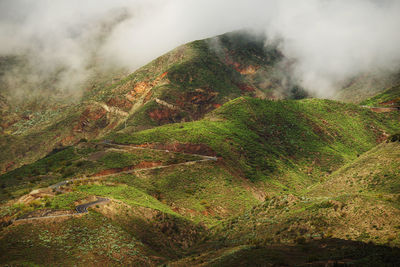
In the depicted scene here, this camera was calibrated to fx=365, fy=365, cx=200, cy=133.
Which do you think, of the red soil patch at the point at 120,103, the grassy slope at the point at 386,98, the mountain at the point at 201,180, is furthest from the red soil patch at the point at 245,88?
the red soil patch at the point at 120,103

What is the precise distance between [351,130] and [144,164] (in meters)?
66.5

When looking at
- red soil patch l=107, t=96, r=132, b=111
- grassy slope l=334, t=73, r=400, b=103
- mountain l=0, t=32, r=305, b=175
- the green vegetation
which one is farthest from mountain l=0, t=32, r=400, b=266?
grassy slope l=334, t=73, r=400, b=103

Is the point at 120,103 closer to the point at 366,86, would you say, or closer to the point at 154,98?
the point at 154,98

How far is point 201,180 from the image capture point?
6675 cm

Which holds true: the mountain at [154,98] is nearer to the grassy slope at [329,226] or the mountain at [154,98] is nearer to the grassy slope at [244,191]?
the grassy slope at [244,191]

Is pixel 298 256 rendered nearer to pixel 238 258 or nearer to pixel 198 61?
pixel 238 258

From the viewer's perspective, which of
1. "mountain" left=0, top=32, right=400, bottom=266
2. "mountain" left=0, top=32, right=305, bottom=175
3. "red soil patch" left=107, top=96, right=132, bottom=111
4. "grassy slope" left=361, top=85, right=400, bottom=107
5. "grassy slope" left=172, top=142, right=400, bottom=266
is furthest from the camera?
"red soil patch" left=107, top=96, right=132, bottom=111

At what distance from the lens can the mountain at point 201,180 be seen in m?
32.1

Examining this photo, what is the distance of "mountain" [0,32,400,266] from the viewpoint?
32.1 metres

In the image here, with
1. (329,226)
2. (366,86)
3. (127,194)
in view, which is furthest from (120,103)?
(329,226)

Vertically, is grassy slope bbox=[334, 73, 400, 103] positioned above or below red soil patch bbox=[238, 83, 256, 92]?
below

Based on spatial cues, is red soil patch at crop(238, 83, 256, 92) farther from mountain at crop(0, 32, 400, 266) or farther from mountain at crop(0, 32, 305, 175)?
mountain at crop(0, 32, 400, 266)

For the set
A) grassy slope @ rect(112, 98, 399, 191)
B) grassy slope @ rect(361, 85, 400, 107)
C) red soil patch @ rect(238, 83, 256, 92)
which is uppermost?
red soil patch @ rect(238, 83, 256, 92)

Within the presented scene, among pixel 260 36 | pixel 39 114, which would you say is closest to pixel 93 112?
pixel 39 114
